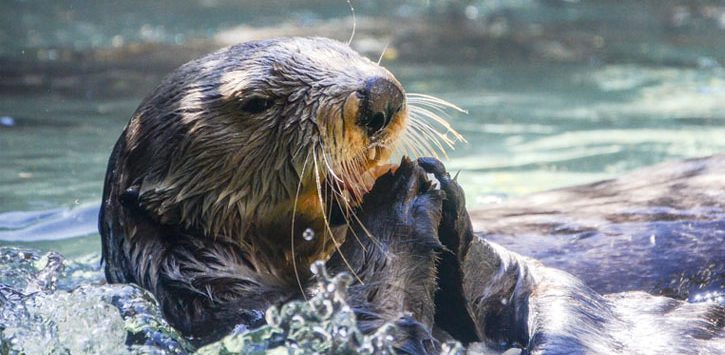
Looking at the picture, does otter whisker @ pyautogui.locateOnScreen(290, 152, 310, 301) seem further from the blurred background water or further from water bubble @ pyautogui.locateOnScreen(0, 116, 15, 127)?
water bubble @ pyautogui.locateOnScreen(0, 116, 15, 127)

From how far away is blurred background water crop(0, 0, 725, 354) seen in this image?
606 centimetres

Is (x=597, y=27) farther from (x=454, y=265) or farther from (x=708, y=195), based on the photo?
(x=454, y=265)

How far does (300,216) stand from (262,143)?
0.81ft

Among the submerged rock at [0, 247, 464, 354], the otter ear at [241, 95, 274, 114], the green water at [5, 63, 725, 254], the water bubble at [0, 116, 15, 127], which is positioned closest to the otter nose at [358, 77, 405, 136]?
the otter ear at [241, 95, 274, 114]

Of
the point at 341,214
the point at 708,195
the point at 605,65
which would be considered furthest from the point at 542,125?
the point at 341,214

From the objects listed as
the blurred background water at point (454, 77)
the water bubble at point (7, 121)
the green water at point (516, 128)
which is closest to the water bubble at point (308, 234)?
the blurred background water at point (454, 77)

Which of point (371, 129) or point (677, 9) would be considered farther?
point (677, 9)

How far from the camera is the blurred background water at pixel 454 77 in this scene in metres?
6.06

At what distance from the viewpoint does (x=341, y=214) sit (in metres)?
3.12

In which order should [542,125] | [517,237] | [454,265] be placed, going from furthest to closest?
A: [542,125]
[517,237]
[454,265]

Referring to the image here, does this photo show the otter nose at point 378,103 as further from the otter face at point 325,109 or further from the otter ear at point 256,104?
the otter ear at point 256,104

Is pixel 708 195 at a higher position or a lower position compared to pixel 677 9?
higher

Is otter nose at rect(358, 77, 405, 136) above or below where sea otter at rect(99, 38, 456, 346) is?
above

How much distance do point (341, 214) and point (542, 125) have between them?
462 centimetres
